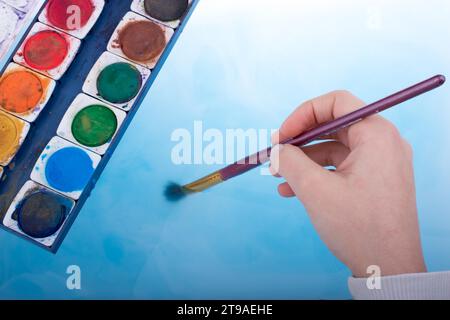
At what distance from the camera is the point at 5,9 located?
82 cm

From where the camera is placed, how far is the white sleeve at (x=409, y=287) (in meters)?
0.62

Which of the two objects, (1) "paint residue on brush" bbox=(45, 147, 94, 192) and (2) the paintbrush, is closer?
(2) the paintbrush

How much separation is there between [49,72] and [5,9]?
123mm

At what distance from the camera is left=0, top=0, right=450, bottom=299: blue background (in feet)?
2.65

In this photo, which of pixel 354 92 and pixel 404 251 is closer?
pixel 404 251

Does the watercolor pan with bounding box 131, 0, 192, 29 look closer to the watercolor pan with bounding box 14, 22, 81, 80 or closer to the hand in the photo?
the watercolor pan with bounding box 14, 22, 81, 80

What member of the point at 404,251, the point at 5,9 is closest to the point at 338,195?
the point at 404,251

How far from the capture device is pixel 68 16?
0.82m

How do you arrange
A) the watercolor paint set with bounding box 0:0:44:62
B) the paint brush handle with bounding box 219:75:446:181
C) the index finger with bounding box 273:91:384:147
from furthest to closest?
the watercolor paint set with bounding box 0:0:44:62 < the index finger with bounding box 273:91:384:147 < the paint brush handle with bounding box 219:75:446:181

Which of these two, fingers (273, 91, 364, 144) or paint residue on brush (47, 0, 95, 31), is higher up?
paint residue on brush (47, 0, 95, 31)

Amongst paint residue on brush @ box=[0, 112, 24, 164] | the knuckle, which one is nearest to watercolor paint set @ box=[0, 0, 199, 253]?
paint residue on brush @ box=[0, 112, 24, 164]

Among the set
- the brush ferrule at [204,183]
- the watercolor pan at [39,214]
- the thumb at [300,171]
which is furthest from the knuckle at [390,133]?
the watercolor pan at [39,214]

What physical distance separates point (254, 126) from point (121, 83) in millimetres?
226

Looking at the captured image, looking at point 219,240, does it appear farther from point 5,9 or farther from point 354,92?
point 5,9
